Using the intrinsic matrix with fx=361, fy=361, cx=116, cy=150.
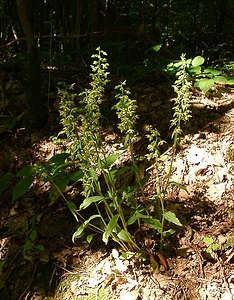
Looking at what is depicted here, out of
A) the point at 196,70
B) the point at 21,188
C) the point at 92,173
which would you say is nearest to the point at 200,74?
the point at 196,70

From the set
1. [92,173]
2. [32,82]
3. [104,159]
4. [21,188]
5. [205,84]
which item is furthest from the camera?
[32,82]

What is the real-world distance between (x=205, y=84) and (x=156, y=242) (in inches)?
51.9

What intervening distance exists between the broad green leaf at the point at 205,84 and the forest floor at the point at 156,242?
0.93 ft

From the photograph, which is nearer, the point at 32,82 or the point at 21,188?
the point at 21,188

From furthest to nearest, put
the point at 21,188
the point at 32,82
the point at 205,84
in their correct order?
the point at 32,82 → the point at 205,84 → the point at 21,188

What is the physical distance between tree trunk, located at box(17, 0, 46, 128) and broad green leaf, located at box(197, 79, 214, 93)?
4.56ft

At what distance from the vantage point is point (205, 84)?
282cm

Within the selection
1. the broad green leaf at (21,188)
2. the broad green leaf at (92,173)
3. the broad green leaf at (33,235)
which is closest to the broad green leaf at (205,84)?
the broad green leaf at (92,173)

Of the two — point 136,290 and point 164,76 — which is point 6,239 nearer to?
point 136,290

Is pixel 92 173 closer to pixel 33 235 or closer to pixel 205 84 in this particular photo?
pixel 33 235

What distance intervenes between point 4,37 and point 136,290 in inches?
160

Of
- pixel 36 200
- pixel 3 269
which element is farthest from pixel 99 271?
pixel 36 200

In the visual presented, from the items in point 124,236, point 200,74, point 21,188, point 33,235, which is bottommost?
point 33,235

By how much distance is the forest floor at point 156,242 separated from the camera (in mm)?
2053
